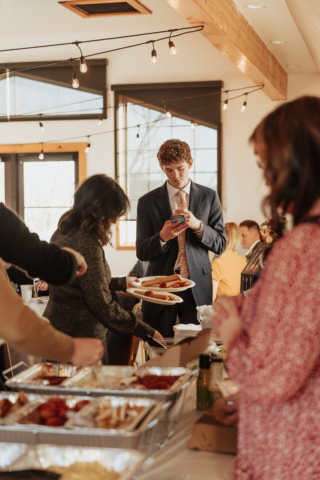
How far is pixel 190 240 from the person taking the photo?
306cm

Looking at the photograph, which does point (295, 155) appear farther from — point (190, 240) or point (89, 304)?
point (190, 240)

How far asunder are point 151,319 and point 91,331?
95 cm

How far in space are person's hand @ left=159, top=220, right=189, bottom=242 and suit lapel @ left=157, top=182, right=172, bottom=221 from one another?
0.27 metres

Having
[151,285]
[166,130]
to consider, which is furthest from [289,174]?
[166,130]

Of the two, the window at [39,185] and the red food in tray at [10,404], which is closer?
the red food in tray at [10,404]

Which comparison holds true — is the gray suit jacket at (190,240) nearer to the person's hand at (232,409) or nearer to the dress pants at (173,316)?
the dress pants at (173,316)

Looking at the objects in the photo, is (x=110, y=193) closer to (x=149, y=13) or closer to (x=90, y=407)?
(x=90, y=407)

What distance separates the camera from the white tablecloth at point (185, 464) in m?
1.18

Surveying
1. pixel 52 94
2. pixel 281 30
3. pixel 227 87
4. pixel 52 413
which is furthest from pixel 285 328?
pixel 52 94

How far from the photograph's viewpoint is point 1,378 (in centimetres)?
164

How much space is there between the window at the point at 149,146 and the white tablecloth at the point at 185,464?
564 cm

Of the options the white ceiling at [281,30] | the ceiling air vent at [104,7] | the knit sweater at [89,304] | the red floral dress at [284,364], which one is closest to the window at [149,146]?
the white ceiling at [281,30]

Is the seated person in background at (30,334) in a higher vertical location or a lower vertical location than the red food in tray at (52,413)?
higher

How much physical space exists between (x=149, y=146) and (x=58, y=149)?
130cm
